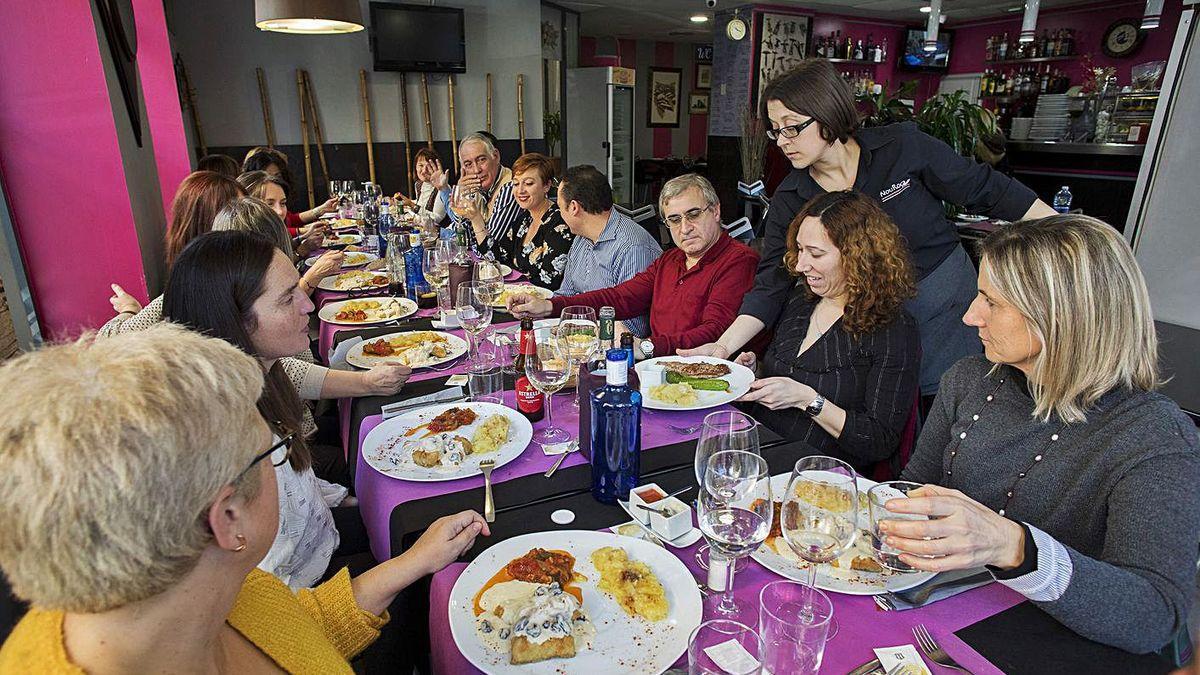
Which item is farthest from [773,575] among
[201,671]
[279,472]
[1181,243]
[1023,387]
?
[1181,243]

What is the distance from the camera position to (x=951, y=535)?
100 cm

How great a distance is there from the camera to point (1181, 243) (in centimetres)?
458

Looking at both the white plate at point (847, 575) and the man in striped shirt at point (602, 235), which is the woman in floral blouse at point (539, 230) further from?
the white plate at point (847, 575)

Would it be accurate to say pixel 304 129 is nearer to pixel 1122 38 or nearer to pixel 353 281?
pixel 353 281

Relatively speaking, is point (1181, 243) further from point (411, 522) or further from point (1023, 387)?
point (411, 522)

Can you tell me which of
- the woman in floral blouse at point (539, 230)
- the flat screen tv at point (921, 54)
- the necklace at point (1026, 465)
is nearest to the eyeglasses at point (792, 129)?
the necklace at point (1026, 465)

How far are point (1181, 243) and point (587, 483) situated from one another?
5240mm

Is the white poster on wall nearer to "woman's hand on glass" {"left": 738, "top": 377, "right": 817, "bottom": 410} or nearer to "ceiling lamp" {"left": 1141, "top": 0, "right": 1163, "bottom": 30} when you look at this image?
"ceiling lamp" {"left": 1141, "top": 0, "right": 1163, "bottom": 30}

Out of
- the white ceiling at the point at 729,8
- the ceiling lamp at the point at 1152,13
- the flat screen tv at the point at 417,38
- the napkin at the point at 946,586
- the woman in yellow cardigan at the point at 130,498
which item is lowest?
the napkin at the point at 946,586

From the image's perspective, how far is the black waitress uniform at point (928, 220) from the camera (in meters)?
2.39

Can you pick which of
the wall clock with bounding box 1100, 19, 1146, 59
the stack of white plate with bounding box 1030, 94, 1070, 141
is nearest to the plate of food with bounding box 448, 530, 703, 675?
the stack of white plate with bounding box 1030, 94, 1070, 141

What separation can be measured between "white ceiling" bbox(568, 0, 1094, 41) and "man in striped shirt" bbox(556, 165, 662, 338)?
6403mm

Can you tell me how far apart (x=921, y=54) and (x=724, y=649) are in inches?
434

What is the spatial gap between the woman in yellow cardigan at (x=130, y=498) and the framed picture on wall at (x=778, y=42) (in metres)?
9.33
